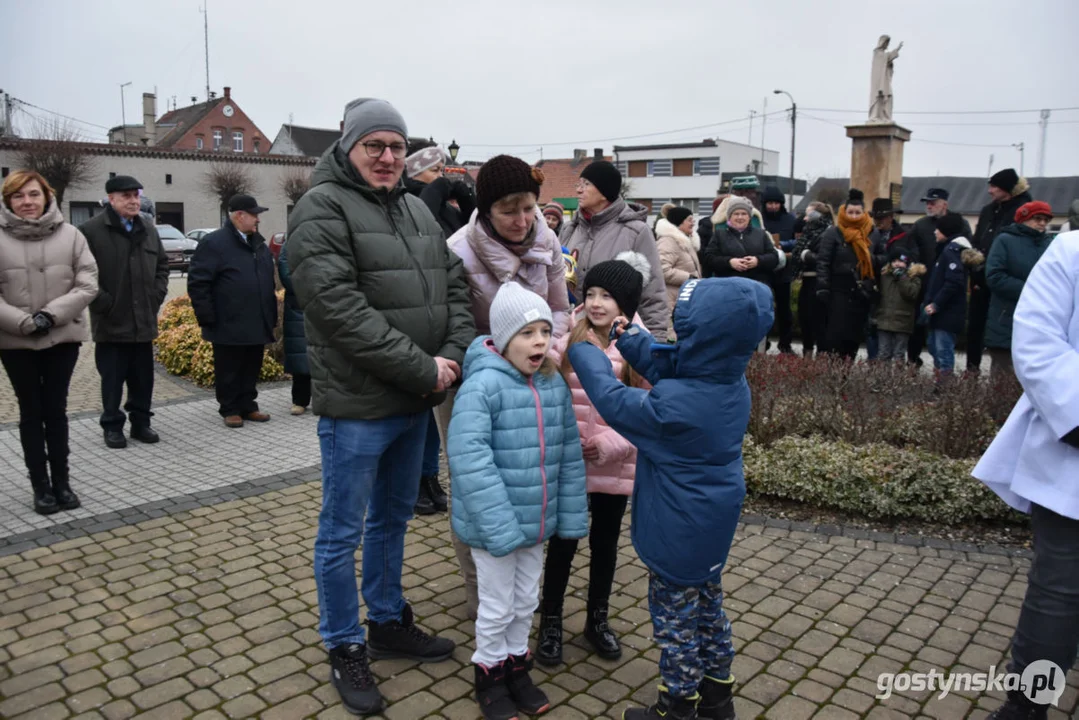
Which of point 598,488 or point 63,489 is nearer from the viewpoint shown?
point 598,488

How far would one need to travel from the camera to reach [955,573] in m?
4.53

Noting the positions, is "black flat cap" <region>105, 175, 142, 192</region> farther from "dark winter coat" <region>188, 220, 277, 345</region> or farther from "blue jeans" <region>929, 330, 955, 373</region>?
"blue jeans" <region>929, 330, 955, 373</region>

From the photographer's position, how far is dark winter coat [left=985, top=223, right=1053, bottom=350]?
713 cm

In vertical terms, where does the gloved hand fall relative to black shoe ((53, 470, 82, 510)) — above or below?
above

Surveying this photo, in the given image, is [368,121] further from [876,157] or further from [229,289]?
[876,157]

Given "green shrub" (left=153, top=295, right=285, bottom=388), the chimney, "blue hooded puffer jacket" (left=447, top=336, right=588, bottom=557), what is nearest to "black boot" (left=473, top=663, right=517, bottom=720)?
"blue hooded puffer jacket" (left=447, top=336, right=588, bottom=557)

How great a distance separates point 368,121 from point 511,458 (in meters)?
1.39

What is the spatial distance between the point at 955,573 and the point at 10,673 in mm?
4606

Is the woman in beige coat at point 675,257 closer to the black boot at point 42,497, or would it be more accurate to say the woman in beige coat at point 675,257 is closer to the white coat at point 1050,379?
the white coat at point 1050,379

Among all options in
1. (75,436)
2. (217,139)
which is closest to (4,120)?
(217,139)

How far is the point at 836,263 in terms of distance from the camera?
909 cm

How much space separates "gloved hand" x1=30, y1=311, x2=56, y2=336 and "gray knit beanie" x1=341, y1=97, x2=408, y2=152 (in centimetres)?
296

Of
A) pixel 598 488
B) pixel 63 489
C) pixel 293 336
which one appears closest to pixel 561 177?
pixel 293 336

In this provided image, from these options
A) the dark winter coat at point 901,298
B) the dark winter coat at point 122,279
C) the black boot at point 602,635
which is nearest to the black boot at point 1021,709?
the black boot at point 602,635
